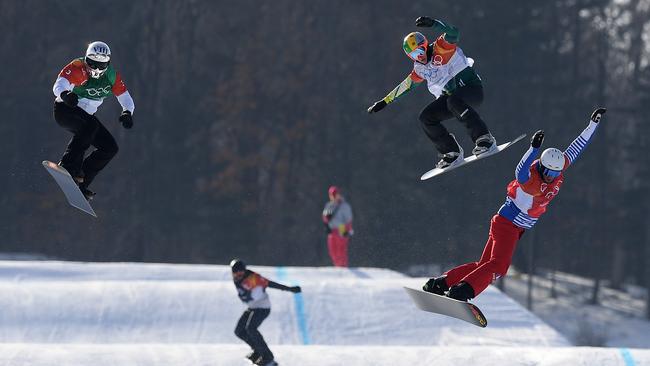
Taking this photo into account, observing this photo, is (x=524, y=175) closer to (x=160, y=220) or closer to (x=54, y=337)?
(x=54, y=337)

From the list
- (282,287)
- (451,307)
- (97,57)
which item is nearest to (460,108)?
(451,307)

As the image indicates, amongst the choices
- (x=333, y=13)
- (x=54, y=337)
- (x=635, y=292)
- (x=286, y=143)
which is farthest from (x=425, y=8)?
(x=54, y=337)

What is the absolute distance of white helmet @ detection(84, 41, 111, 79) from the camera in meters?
10.4

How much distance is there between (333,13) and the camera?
41531 mm

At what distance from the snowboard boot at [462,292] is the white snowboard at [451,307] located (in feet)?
0.22

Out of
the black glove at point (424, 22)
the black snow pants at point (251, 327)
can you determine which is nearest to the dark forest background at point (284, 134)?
the black snow pants at point (251, 327)

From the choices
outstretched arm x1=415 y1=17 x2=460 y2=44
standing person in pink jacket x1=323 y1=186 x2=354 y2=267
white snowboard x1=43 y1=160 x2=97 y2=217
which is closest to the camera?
outstretched arm x1=415 y1=17 x2=460 y2=44

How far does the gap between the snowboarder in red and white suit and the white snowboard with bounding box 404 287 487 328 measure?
9cm

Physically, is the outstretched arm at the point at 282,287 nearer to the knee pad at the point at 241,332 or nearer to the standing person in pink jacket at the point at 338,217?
the knee pad at the point at 241,332

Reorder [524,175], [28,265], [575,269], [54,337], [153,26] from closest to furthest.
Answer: [524,175], [54,337], [28,265], [153,26], [575,269]

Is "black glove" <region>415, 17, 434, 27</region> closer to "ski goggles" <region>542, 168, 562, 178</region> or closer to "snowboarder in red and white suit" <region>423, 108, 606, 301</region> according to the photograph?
"snowboarder in red and white suit" <region>423, 108, 606, 301</region>

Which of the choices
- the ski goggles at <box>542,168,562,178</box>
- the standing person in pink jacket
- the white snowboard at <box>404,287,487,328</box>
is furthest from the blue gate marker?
the ski goggles at <box>542,168,562,178</box>

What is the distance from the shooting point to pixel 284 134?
39.9m

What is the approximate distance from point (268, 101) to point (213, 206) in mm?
4494
